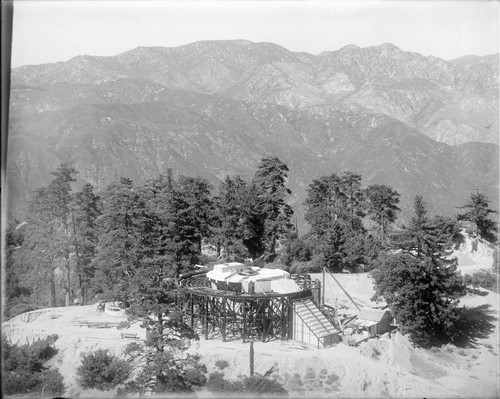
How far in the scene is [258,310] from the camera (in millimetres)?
29312

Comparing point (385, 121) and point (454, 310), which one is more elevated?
point (385, 121)

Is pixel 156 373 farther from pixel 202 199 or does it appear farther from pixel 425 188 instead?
pixel 425 188

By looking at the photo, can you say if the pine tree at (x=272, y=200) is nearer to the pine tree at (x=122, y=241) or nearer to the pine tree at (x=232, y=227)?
the pine tree at (x=232, y=227)

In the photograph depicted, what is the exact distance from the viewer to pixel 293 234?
164ft

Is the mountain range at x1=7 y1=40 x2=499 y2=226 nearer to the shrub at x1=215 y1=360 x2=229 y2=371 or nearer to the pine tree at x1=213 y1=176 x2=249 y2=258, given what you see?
the pine tree at x1=213 y1=176 x2=249 y2=258

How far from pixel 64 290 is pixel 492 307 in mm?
33374

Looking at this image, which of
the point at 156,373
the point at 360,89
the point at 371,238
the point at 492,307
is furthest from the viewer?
the point at 360,89

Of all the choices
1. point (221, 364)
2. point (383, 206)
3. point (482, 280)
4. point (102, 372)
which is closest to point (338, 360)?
point (221, 364)

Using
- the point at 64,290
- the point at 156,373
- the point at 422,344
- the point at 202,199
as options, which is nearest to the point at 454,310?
the point at 422,344

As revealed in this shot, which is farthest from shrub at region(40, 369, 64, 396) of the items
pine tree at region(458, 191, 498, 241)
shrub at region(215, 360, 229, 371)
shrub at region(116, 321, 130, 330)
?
pine tree at region(458, 191, 498, 241)

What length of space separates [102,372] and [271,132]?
135809mm

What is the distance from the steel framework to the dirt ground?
897mm

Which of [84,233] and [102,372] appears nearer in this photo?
[102,372]

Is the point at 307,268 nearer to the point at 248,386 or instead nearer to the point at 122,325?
the point at 122,325
